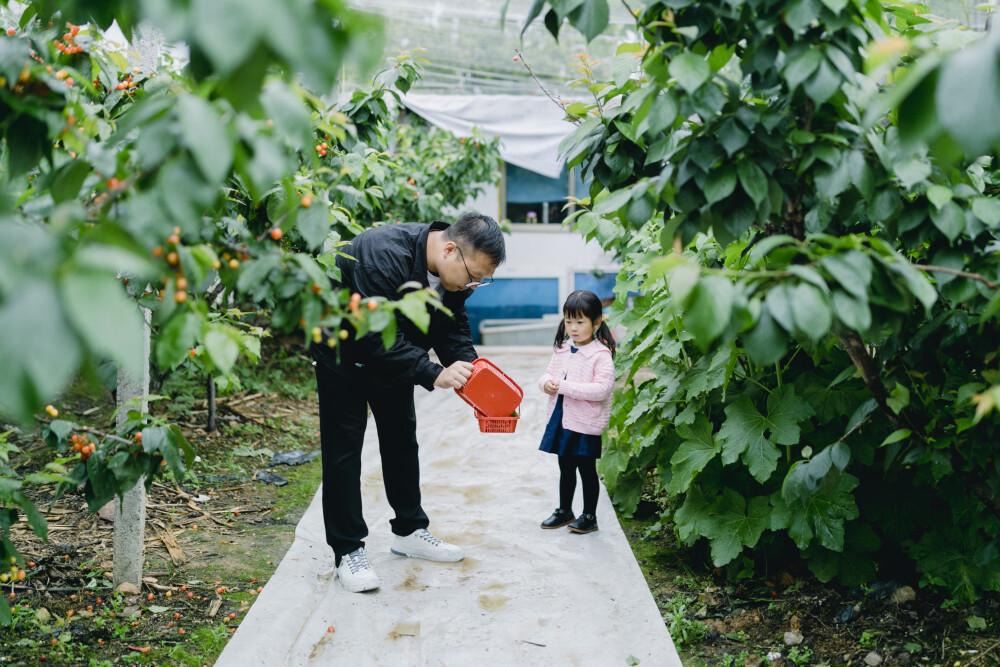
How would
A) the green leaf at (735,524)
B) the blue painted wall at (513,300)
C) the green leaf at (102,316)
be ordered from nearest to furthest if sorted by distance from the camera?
1. the green leaf at (102,316)
2. the green leaf at (735,524)
3. the blue painted wall at (513,300)

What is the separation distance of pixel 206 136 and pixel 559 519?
2.86 metres

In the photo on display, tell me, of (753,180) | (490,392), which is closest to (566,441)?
(490,392)

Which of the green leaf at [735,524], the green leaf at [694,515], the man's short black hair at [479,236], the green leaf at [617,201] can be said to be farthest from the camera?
the man's short black hair at [479,236]

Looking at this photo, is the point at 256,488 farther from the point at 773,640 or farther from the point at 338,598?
the point at 773,640

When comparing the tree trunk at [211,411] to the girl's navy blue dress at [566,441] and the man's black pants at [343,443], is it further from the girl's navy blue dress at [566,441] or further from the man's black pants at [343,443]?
the girl's navy blue dress at [566,441]

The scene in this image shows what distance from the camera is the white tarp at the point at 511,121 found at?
26.2ft

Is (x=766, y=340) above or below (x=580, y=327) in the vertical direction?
above

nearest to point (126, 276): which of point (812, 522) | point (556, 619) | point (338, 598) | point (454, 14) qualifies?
point (338, 598)

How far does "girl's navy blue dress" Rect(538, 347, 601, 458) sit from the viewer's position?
3.40 metres

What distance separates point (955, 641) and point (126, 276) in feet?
9.06

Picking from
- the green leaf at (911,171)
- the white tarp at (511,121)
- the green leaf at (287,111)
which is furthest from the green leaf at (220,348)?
the white tarp at (511,121)

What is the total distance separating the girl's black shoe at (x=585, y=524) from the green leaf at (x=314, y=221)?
2.30m

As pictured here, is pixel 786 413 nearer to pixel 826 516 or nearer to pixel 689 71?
pixel 826 516

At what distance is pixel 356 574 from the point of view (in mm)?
2795
